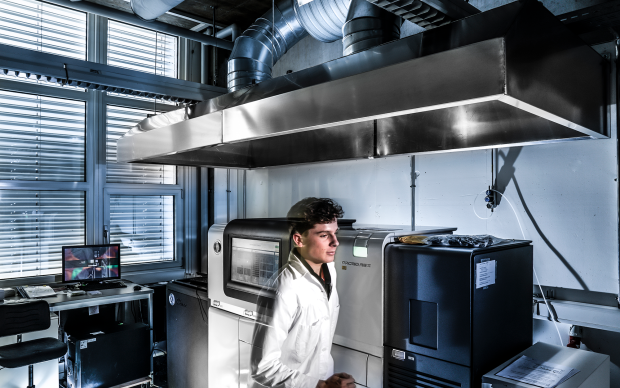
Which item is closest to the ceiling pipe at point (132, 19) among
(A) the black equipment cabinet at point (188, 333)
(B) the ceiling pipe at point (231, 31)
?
(B) the ceiling pipe at point (231, 31)

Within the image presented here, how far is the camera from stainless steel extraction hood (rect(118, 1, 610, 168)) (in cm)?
71

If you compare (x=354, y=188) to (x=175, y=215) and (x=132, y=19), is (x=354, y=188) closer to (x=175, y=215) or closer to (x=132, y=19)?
(x=175, y=215)

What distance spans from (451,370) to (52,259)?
2971mm

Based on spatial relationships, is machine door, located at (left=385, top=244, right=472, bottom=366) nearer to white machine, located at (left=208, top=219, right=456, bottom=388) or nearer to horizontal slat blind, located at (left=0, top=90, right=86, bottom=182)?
white machine, located at (left=208, top=219, right=456, bottom=388)

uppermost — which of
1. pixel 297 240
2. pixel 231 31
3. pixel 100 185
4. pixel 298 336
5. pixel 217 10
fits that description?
pixel 217 10

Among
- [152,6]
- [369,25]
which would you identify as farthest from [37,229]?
[369,25]

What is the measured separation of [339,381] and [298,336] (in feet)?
0.76

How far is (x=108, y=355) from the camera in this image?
2.59 m

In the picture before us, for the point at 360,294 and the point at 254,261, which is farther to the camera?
the point at 254,261

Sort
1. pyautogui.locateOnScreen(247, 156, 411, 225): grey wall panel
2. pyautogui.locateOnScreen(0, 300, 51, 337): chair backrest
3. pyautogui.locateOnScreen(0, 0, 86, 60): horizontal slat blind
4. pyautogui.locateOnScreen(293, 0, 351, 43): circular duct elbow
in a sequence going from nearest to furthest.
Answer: pyautogui.locateOnScreen(293, 0, 351, 43): circular duct elbow < pyautogui.locateOnScreen(0, 300, 51, 337): chair backrest < pyautogui.locateOnScreen(247, 156, 411, 225): grey wall panel < pyautogui.locateOnScreen(0, 0, 86, 60): horizontal slat blind

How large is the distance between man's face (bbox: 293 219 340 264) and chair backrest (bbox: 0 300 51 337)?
167 cm

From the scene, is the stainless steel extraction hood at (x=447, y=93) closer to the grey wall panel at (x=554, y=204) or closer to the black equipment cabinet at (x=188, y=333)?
the grey wall panel at (x=554, y=204)

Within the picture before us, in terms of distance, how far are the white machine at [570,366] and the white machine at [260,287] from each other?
0.34 meters

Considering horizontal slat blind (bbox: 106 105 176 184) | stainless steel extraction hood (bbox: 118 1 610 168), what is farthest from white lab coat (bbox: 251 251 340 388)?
horizontal slat blind (bbox: 106 105 176 184)
